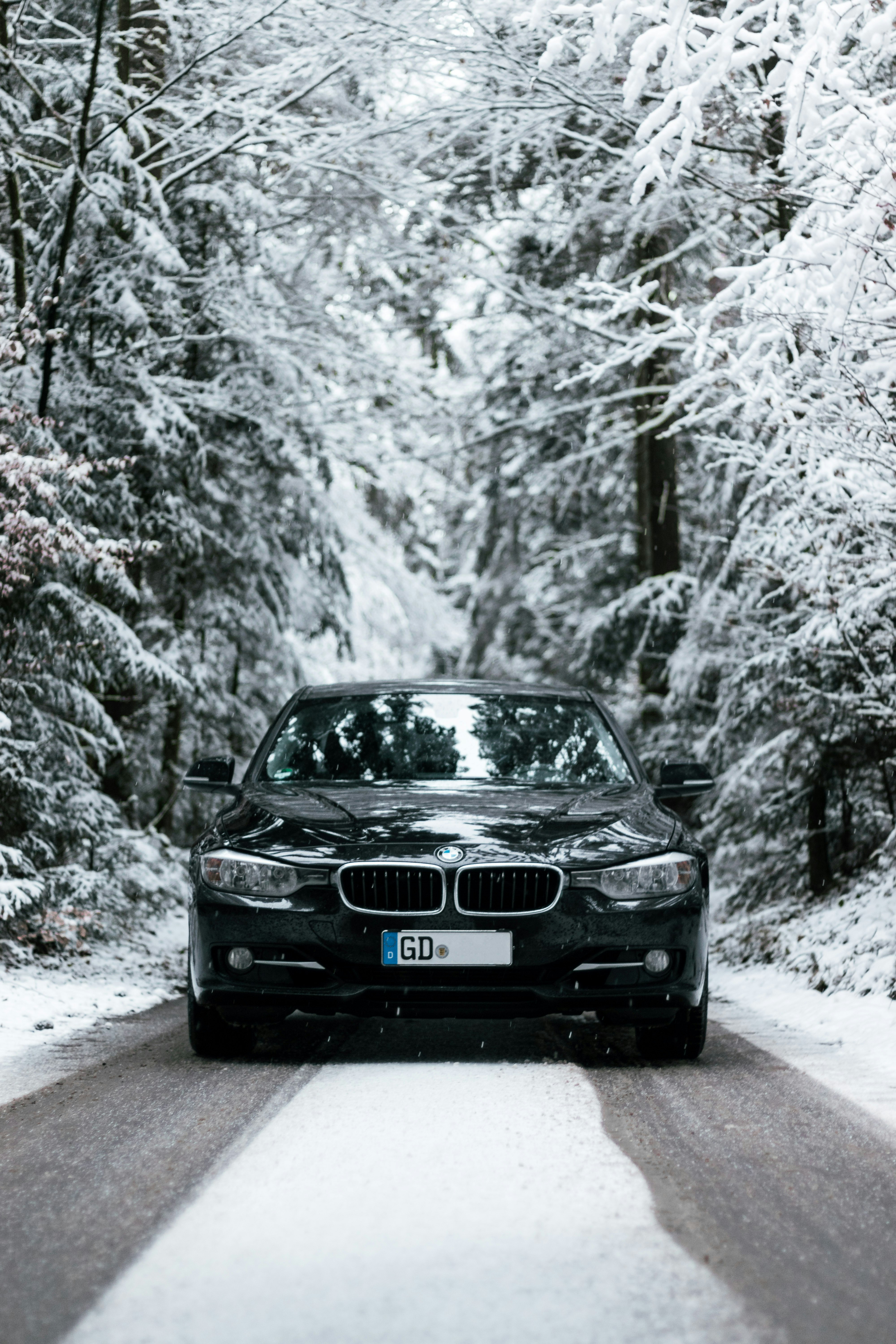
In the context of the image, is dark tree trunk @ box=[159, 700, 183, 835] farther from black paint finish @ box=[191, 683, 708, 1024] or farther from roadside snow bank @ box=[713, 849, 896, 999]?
black paint finish @ box=[191, 683, 708, 1024]

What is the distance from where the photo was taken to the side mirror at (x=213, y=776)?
7.39 m

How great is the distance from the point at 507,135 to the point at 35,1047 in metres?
8.20

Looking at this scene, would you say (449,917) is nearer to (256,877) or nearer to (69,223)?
(256,877)

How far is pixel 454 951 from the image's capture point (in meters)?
6.01

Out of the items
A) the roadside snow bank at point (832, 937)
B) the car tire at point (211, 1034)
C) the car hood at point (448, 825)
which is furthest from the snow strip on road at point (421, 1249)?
the roadside snow bank at point (832, 937)

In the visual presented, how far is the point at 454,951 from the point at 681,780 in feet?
5.97

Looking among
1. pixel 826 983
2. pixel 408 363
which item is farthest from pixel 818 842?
pixel 408 363

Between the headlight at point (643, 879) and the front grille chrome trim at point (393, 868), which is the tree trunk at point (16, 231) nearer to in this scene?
the front grille chrome trim at point (393, 868)

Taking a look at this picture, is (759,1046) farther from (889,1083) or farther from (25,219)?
(25,219)

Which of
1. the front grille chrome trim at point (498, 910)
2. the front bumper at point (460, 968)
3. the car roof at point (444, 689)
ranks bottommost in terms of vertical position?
the front bumper at point (460, 968)

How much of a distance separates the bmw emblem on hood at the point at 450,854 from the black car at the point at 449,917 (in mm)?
12

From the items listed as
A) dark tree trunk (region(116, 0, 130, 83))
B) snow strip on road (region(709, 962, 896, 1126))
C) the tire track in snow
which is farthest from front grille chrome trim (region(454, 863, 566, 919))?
dark tree trunk (region(116, 0, 130, 83))

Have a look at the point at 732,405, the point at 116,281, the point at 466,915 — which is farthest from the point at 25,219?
the point at 466,915

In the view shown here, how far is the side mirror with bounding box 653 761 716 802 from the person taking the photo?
23.9ft
